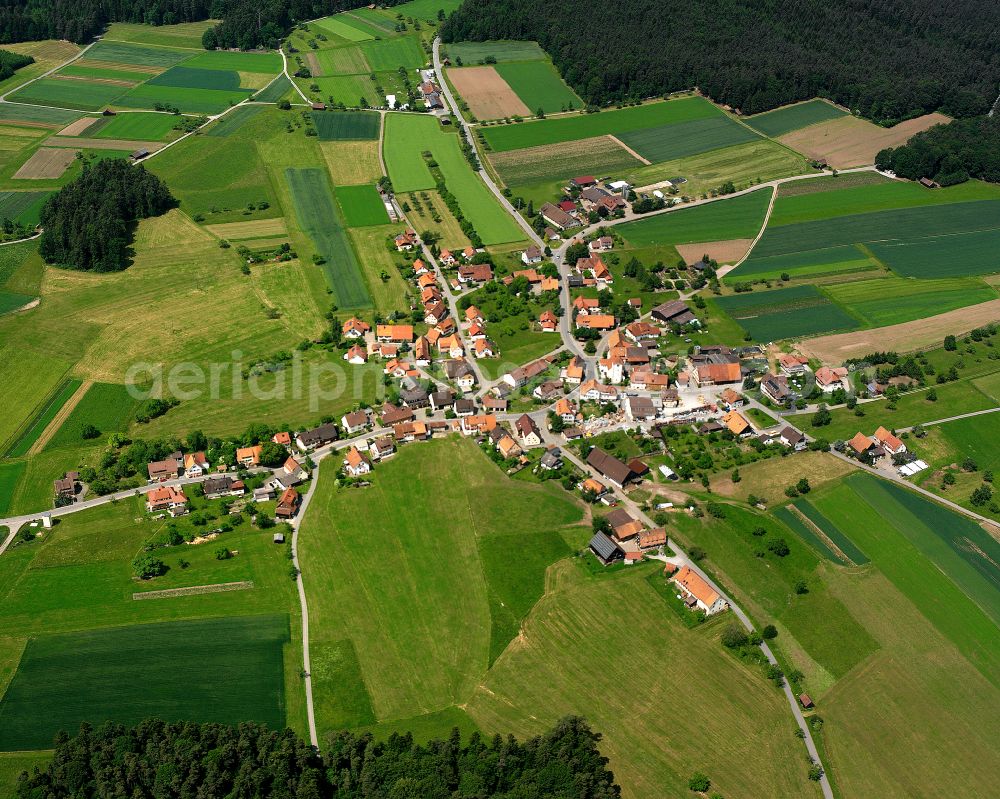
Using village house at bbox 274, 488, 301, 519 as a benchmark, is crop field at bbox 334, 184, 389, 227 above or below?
above

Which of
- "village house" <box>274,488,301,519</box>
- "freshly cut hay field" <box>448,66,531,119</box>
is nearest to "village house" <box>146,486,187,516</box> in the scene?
"village house" <box>274,488,301,519</box>

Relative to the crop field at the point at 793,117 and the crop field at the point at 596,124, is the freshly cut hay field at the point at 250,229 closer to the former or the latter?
the crop field at the point at 596,124

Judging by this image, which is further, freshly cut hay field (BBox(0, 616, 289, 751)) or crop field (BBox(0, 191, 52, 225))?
crop field (BBox(0, 191, 52, 225))

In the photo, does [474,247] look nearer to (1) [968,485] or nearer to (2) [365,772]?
(1) [968,485]

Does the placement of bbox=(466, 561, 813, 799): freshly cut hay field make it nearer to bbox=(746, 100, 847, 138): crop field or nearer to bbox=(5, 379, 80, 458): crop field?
bbox=(5, 379, 80, 458): crop field

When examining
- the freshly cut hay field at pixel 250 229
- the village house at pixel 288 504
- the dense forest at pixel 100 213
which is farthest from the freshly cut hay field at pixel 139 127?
the village house at pixel 288 504

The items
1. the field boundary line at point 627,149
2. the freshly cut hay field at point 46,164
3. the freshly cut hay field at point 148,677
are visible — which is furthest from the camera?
the field boundary line at point 627,149
